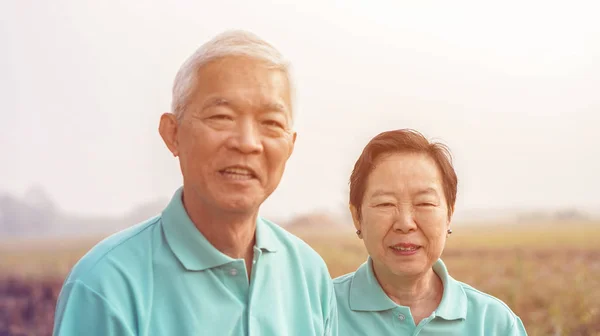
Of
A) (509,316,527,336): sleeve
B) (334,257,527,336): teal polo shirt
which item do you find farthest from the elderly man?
(509,316,527,336): sleeve

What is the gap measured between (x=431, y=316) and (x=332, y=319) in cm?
32

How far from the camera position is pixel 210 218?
1.72m

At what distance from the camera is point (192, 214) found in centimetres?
175

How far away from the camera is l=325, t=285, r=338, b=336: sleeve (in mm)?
1925

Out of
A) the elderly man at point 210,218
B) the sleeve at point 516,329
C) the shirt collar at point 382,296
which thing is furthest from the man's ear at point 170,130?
the sleeve at point 516,329

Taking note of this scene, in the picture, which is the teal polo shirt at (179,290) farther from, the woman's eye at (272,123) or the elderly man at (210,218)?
the woman's eye at (272,123)

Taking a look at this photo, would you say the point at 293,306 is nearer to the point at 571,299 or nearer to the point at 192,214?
the point at 192,214

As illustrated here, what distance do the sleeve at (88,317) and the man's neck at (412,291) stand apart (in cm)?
90

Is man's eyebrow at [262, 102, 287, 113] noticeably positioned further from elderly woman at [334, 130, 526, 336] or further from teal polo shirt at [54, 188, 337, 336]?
elderly woman at [334, 130, 526, 336]

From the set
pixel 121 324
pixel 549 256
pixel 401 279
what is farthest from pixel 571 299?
pixel 121 324

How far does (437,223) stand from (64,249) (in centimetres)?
287

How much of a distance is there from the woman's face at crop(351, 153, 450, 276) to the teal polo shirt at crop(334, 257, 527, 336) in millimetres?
128

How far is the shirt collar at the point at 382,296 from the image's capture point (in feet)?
6.63

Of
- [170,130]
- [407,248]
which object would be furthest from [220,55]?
[407,248]
